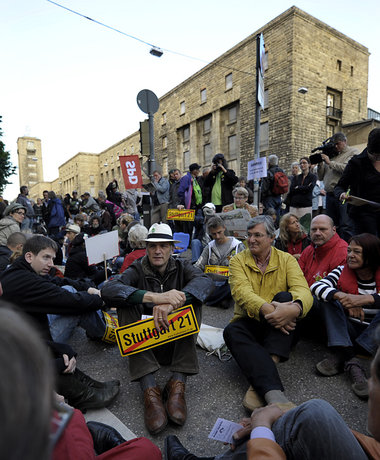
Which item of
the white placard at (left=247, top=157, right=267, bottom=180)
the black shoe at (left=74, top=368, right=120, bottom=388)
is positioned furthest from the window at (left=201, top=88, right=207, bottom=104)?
the black shoe at (left=74, top=368, right=120, bottom=388)

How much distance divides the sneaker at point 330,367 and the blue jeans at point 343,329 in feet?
0.66

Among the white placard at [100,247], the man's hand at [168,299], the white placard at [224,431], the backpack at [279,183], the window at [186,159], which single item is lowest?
the white placard at [224,431]

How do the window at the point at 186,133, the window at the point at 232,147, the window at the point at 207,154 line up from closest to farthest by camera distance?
the window at the point at 232,147
the window at the point at 207,154
the window at the point at 186,133

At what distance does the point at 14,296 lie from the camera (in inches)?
98.7

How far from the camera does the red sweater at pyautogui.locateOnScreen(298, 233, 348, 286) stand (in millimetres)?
3137

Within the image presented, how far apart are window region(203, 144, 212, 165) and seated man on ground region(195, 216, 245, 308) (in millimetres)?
22695

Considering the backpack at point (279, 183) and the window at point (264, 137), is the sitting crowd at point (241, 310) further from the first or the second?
the window at point (264, 137)

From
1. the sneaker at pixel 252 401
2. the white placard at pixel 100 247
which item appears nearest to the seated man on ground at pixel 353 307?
the sneaker at pixel 252 401

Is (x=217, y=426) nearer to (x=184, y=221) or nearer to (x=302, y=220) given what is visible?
(x=302, y=220)

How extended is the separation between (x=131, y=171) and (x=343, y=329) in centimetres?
595

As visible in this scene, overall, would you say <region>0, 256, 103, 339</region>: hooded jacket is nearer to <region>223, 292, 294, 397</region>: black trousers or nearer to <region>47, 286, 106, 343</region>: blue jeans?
<region>47, 286, 106, 343</region>: blue jeans

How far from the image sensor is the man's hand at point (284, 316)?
2.41 metres

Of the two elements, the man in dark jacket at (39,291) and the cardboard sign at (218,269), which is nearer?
the man in dark jacket at (39,291)

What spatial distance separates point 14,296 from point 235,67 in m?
22.6
